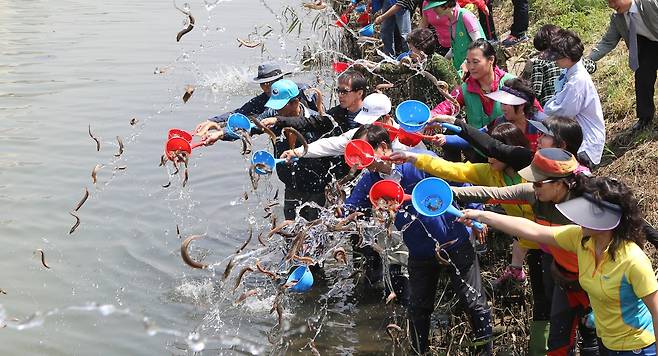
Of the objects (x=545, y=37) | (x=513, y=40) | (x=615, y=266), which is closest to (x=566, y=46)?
(x=545, y=37)

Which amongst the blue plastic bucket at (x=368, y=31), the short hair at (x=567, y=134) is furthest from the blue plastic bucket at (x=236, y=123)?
the blue plastic bucket at (x=368, y=31)

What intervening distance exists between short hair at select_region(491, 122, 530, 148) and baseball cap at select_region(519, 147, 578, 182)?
24.4 inches

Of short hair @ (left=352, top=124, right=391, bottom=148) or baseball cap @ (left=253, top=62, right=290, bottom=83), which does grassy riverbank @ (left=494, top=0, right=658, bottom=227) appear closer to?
short hair @ (left=352, top=124, right=391, bottom=148)

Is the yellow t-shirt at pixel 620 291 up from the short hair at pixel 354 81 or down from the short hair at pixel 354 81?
up

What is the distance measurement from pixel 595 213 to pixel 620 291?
0.38 meters

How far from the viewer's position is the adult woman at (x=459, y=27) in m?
6.96

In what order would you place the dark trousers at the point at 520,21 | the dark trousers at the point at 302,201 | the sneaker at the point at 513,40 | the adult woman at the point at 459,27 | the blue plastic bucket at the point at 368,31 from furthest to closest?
the blue plastic bucket at the point at 368,31
the dark trousers at the point at 520,21
the sneaker at the point at 513,40
the adult woman at the point at 459,27
the dark trousers at the point at 302,201

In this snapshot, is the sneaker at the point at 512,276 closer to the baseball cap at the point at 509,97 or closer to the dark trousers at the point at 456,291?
the dark trousers at the point at 456,291

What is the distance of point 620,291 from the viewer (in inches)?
141

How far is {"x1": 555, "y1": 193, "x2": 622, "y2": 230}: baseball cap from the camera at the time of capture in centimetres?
352

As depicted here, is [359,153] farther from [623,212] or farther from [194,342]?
[194,342]

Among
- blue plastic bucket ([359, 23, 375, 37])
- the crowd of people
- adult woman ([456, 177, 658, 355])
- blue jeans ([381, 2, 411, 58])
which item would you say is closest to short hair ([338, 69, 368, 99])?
the crowd of people

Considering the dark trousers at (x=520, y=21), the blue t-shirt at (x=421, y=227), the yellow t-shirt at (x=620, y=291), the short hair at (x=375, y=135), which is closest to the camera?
the yellow t-shirt at (x=620, y=291)

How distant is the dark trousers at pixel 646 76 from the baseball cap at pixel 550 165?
10.3 feet
